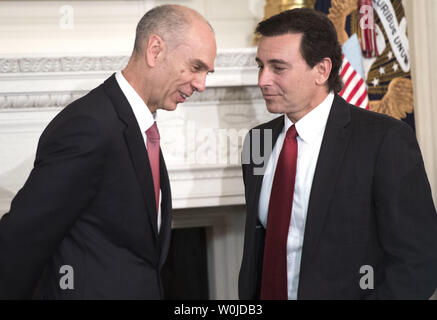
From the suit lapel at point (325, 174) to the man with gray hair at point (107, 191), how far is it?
1.52 feet

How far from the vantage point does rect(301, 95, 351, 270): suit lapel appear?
5.94ft

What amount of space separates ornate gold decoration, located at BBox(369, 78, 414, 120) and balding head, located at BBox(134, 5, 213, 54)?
1.29 meters

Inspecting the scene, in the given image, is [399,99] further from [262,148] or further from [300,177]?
[300,177]

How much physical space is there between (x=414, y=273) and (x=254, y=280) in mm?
573

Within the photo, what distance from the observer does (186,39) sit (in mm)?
1765

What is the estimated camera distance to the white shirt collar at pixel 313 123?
201 cm

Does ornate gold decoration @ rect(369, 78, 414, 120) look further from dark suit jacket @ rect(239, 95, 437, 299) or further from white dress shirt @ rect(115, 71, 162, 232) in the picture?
white dress shirt @ rect(115, 71, 162, 232)

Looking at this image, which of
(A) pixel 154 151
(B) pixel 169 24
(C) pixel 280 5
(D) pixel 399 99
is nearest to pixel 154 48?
(B) pixel 169 24

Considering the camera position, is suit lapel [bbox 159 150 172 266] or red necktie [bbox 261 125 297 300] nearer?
suit lapel [bbox 159 150 172 266]

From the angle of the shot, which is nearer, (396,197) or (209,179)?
(396,197)

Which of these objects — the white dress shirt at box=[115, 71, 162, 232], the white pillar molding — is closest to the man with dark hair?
the white dress shirt at box=[115, 71, 162, 232]
